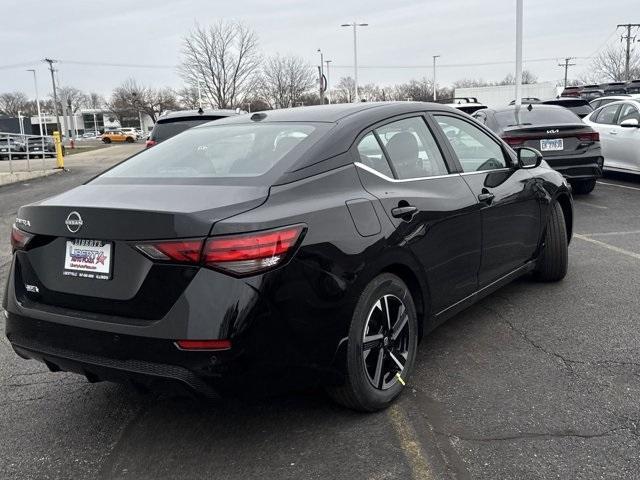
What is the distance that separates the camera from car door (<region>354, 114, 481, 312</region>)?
3287 millimetres

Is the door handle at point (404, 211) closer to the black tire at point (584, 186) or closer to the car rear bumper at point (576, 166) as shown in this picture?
the car rear bumper at point (576, 166)

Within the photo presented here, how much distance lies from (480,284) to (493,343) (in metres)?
0.40

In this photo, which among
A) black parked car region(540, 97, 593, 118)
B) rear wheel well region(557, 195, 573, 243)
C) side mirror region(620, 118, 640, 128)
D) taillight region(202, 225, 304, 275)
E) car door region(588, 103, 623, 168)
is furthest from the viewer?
black parked car region(540, 97, 593, 118)

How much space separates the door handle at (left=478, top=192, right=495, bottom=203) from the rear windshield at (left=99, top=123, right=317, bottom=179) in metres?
1.30

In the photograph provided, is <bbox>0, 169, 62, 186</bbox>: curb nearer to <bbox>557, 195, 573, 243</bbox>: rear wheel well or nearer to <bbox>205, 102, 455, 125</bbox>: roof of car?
<bbox>205, 102, 455, 125</bbox>: roof of car

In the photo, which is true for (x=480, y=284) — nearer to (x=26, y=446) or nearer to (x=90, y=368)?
(x=90, y=368)

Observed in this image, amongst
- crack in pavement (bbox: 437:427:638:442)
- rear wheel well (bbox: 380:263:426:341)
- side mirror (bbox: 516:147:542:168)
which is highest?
side mirror (bbox: 516:147:542:168)

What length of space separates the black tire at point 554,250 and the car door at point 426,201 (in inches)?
55.9

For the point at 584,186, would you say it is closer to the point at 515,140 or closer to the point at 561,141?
the point at 561,141

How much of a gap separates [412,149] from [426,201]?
38 centimetres

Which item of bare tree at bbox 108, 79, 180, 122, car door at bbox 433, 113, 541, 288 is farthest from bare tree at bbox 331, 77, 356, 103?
car door at bbox 433, 113, 541, 288

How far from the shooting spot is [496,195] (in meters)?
4.21

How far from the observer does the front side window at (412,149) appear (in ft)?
11.6

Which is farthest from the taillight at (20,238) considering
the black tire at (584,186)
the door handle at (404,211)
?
the black tire at (584,186)
